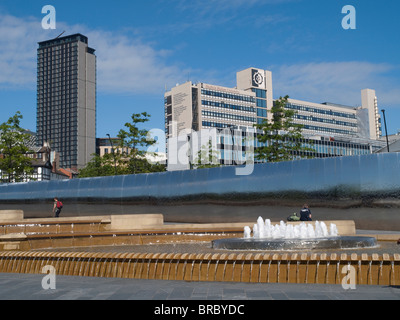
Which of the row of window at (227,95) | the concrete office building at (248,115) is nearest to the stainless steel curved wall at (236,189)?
the concrete office building at (248,115)

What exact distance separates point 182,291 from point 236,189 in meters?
17.7

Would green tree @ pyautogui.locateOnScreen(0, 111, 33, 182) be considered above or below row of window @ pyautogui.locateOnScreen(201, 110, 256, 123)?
below

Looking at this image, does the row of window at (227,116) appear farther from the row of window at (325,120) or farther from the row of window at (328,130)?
the row of window at (328,130)

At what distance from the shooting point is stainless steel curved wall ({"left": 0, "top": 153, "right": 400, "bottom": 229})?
2103cm

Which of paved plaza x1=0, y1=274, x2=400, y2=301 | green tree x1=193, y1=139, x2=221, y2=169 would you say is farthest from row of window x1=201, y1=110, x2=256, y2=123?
paved plaza x1=0, y1=274, x2=400, y2=301

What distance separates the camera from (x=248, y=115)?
5507 inches

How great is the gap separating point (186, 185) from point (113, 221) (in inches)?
247

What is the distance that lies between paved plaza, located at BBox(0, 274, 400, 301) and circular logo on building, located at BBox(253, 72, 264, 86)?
13806 cm

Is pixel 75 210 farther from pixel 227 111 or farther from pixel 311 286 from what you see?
pixel 227 111

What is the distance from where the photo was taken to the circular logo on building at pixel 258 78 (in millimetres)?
142750

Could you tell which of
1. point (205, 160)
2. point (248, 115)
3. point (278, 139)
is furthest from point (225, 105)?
point (278, 139)

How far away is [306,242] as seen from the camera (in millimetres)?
12414

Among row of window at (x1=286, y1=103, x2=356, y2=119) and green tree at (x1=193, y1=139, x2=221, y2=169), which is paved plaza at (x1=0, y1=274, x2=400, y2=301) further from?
row of window at (x1=286, y1=103, x2=356, y2=119)
